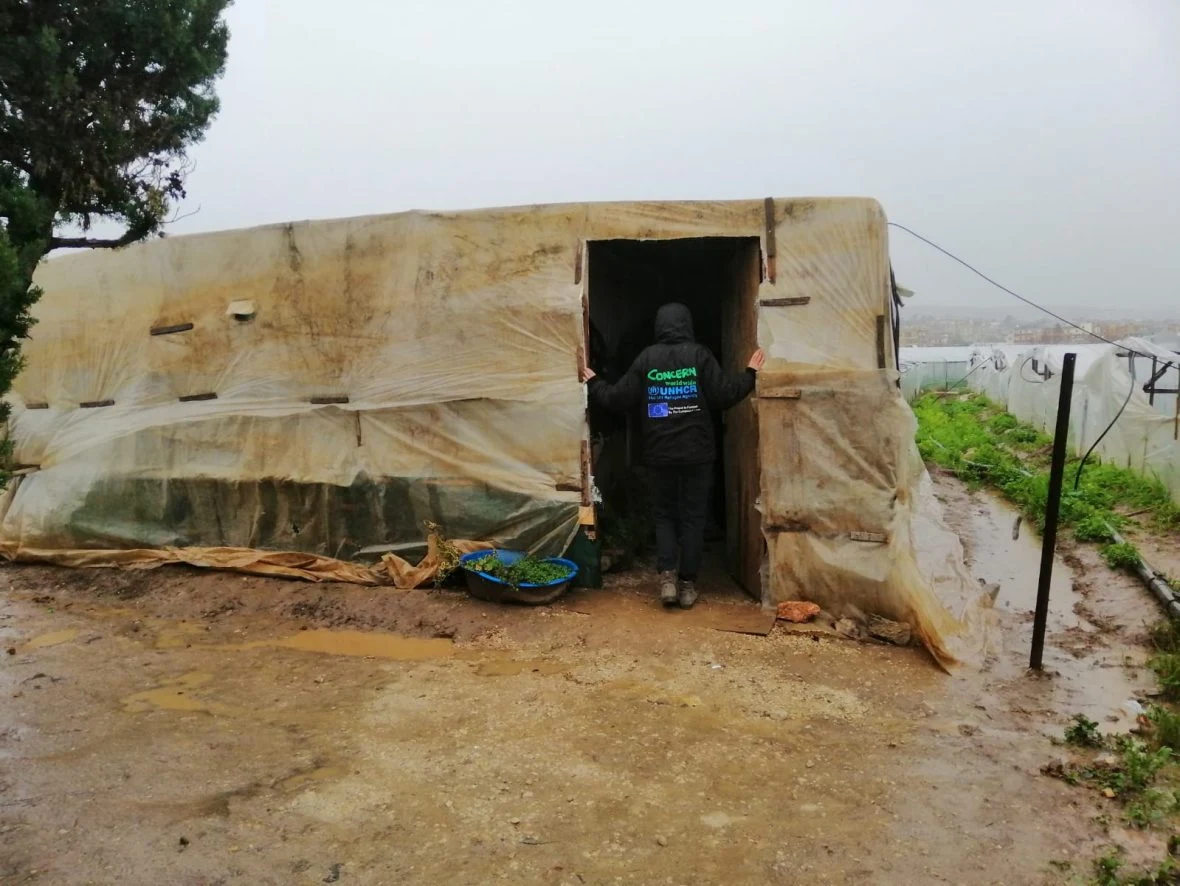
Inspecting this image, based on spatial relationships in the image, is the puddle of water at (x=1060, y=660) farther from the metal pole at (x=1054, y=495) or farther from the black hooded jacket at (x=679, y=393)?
the black hooded jacket at (x=679, y=393)

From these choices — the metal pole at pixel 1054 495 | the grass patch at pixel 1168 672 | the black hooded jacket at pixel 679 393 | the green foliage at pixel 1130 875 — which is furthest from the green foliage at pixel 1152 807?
the black hooded jacket at pixel 679 393

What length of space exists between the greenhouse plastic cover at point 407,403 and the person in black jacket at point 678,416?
1.11ft

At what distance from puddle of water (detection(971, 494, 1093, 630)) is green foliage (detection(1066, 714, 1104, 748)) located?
2225mm

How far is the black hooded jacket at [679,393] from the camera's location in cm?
563

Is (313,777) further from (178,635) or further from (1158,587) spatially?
(1158,587)

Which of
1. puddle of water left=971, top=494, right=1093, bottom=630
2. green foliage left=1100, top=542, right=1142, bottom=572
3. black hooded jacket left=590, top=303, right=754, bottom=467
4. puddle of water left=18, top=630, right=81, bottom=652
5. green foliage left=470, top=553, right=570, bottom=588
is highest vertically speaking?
black hooded jacket left=590, top=303, right=754, bottom=467

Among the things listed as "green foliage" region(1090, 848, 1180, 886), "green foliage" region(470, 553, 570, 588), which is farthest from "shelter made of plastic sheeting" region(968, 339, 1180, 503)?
"green foliage" region(1090, 848, 1180, 886)

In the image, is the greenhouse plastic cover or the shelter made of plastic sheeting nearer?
the greenhouse plastic cover

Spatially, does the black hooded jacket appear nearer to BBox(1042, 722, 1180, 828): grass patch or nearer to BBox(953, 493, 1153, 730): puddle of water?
BBox(953, 493, 1153, 730): puddle of water

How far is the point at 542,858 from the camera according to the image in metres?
2.85

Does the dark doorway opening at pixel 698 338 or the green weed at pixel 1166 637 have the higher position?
the dark doorway opening at pixel 698 338

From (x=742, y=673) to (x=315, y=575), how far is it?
134 inches

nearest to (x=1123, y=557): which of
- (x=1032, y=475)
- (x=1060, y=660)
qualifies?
(x=1060, y=660)

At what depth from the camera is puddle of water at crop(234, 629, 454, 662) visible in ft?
16.5
